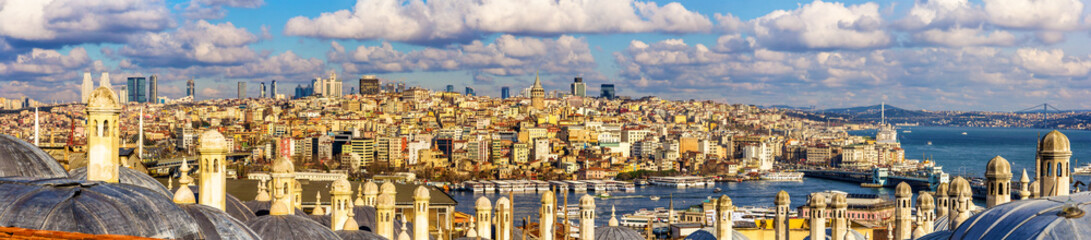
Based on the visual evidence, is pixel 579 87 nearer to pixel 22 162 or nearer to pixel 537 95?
pixel 537 95

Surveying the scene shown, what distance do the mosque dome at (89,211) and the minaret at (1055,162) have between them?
4763 mm

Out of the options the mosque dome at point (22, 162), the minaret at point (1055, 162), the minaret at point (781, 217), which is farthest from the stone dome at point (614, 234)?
the mosque dome at point (22, 162)

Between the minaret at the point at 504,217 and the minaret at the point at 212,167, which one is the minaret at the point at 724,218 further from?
the minaret at the point at 212,167

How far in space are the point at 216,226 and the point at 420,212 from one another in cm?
327

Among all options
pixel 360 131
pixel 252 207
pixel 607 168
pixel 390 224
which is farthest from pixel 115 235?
pixel 360 131

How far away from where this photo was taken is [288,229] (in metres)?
5.38

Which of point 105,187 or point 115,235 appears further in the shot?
point 105,187

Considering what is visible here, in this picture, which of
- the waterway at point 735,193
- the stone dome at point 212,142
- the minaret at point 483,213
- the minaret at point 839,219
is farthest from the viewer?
the waterway at point 735,193

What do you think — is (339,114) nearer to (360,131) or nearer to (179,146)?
(360,131)

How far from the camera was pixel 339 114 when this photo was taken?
70500 millimetres

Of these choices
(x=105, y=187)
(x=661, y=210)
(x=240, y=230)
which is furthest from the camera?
(x=661, y=210)

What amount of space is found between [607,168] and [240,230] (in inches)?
1847

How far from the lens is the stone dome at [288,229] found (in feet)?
17.4

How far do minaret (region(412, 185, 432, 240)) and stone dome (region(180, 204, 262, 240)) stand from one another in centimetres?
280
